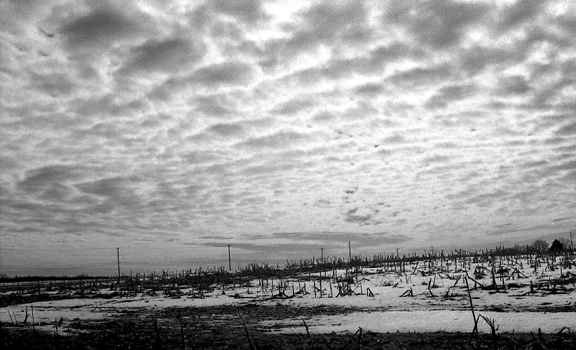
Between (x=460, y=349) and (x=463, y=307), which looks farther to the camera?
(x=463, y=307)

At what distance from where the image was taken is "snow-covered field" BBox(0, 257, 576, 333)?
925 cm

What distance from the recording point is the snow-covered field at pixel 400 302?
925 cm

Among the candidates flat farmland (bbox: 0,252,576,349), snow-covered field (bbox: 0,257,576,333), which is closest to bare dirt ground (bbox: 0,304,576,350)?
flat farmland (bbox: 0,252,576,349)

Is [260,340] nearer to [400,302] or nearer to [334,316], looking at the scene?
[334,316]

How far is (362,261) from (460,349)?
91.6 ft

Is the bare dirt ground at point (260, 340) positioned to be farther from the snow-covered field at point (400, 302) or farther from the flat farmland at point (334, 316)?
the snow-covered field at point (400, 302)

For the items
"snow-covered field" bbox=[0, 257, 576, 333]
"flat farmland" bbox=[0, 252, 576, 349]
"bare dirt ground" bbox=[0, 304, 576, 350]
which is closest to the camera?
"bare dirt ground" bbox=[0, 304, 576, 350]

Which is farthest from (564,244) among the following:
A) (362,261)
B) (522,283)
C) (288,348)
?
(288,348)

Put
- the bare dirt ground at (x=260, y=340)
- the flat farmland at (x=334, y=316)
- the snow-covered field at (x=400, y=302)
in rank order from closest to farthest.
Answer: the bare dirt ground at (x=260, y=340)
the flat farmland at (x=334, y=316)
the snow-covered field at (x=400, y=302)

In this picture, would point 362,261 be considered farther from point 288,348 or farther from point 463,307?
point 288,348

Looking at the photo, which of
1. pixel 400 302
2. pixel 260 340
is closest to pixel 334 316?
pixel 400 302

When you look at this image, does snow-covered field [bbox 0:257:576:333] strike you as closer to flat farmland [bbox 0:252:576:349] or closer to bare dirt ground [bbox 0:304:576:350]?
flat farmland [bbox 0:252:576:349]

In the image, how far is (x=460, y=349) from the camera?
6453 millimetres

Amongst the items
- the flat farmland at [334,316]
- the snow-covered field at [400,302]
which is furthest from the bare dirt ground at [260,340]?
the snow-covered field at [400,302]
